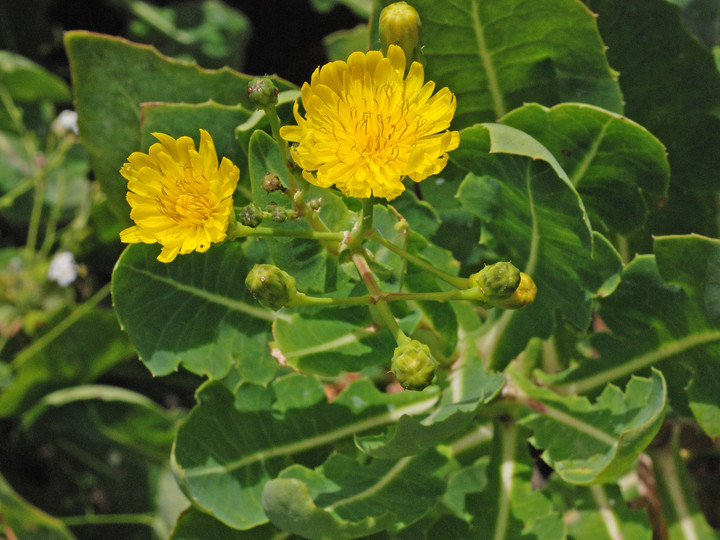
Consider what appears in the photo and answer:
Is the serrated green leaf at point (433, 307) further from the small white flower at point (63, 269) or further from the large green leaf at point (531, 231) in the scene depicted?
the small white flower at point (63, 269)

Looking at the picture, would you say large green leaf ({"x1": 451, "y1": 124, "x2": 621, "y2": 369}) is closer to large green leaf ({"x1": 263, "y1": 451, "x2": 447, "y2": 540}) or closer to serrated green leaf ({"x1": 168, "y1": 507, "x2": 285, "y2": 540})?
large green leaf ({"x1": 263, "y1": 451, "x2": 447, "y2": 540})

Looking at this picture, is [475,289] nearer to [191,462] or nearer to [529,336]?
[529,336]

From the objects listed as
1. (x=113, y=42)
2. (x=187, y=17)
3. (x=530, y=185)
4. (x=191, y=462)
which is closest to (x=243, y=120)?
(x=113, y=42)

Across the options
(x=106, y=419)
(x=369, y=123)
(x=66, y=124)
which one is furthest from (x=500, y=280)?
(x=66, y=124)

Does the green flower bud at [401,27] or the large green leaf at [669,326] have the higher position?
the green flower bud at [401,27]

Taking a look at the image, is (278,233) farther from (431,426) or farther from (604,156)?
(604,156)

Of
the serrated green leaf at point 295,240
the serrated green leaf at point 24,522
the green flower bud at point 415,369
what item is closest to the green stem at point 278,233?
the serrated green leaf at point 295,240
